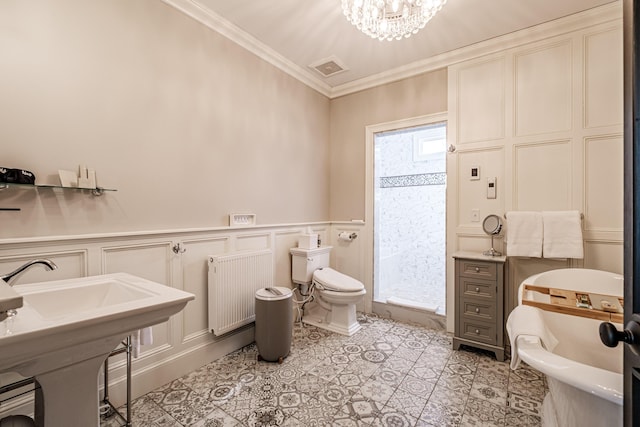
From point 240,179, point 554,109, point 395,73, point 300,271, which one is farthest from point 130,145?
point 554,109

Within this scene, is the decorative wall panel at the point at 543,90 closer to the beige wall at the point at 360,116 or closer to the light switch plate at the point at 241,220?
the beige wall at the point at 360,116

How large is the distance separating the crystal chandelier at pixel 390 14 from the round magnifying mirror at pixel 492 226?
164 centimetres

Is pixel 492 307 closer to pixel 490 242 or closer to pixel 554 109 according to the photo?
pixel 490 242

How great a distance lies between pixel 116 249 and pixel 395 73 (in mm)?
2988

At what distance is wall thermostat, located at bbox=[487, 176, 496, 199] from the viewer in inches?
101

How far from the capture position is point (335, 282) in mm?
2756

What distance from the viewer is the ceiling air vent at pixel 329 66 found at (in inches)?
113

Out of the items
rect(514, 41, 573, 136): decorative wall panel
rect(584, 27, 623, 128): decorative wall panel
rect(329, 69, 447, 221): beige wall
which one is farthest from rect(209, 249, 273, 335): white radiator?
rect(584, 27, 623, 128): decorative wall panel

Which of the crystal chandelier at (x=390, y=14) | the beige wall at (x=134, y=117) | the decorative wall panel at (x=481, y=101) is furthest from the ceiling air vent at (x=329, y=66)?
the decorative wall panel at (x=481, y=101)

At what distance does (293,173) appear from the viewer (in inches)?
120

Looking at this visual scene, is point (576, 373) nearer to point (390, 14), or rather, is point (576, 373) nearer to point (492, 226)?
point (492, 226)

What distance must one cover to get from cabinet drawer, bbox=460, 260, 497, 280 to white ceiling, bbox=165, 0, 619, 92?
1958mm

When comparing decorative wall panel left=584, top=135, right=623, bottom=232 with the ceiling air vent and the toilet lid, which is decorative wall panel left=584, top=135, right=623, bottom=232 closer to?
the toilet lid

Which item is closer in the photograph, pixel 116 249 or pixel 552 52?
pixel 116 249
